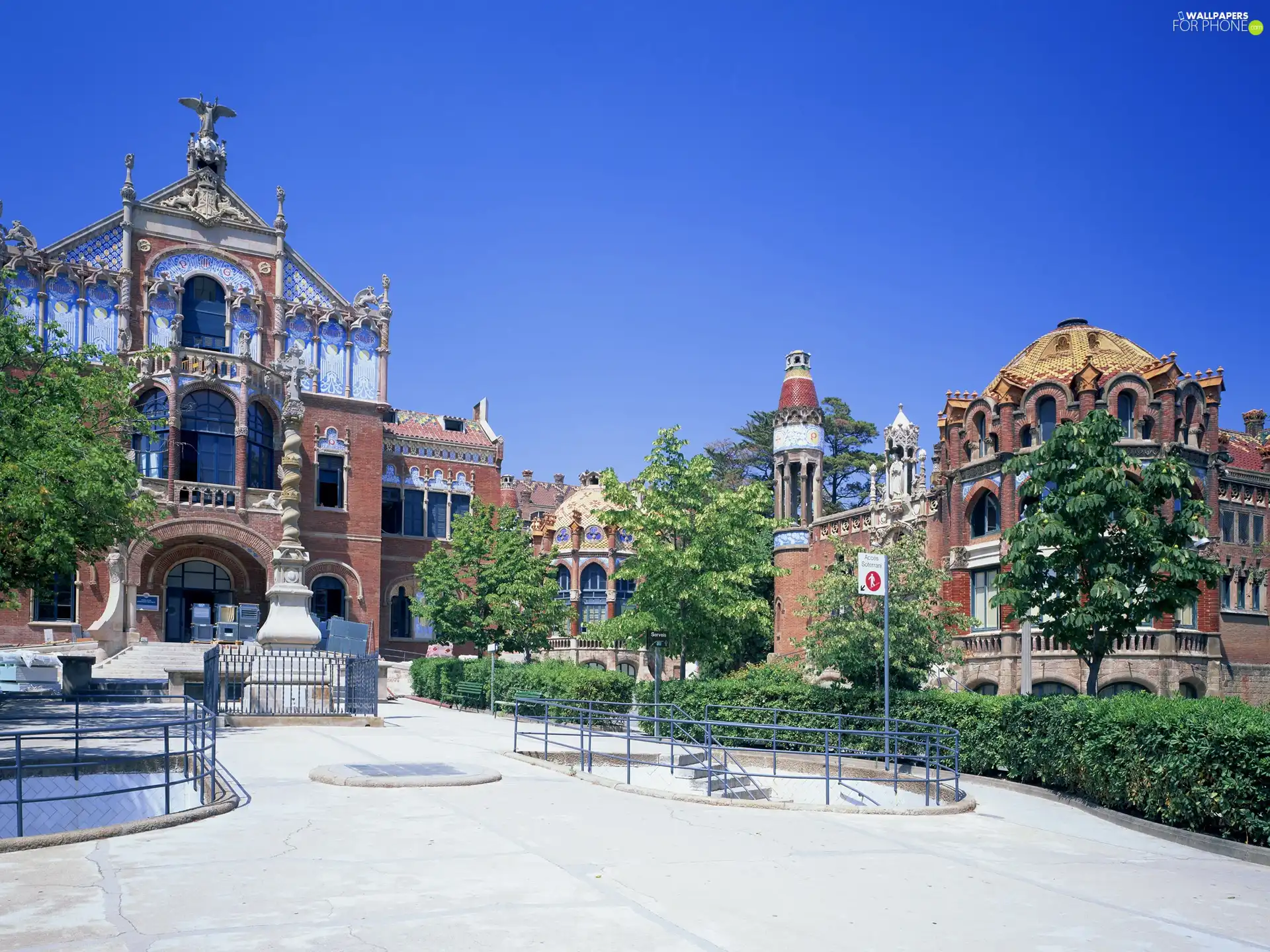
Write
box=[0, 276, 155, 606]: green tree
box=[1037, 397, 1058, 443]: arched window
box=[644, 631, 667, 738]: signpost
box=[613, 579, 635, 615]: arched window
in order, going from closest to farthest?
box=[0, 276, 155, 606]: green tree, box=[644, 631, 667, 738]: signpost, box=[1037, 397, 1058, 443]: arched window, box=[613, 579, 635, 615]: arched window

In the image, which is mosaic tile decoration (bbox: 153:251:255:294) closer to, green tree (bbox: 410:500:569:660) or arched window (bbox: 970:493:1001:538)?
green tree (bbox: 410:500:569:660)

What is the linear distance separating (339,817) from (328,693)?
43.7 ft

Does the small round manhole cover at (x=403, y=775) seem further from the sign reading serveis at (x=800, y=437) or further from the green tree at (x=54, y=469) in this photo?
the sign reading serveis at (x=800, y=437)

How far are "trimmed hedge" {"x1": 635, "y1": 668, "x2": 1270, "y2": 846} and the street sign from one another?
85.2 inches

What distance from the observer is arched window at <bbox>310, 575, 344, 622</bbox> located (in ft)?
149

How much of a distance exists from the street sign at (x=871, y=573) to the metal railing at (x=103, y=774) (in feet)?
35.0

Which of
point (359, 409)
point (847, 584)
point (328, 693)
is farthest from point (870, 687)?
point (359, 409)

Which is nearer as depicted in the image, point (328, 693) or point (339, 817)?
point (339, 817)

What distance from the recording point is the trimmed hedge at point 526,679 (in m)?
26.6

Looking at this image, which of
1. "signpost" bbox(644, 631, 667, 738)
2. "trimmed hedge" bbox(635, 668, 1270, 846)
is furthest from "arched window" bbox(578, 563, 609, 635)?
"trimmed hedge" bbox(635, 668, 1270, 846)

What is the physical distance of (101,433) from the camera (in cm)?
2620

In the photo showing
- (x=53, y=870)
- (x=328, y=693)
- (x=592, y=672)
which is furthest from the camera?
(x=592, y=672)

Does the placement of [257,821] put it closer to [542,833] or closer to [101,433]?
[542,833]

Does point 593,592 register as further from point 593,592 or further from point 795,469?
point 795,469
